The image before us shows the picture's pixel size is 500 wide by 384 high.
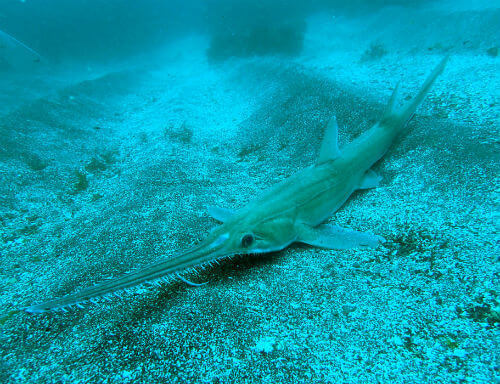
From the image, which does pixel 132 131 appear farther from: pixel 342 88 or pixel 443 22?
pixel 443 22

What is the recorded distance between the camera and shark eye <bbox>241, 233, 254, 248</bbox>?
2566mm

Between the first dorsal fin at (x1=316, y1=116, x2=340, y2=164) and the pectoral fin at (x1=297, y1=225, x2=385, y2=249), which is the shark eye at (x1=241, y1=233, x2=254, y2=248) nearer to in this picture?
the pectoral fin at (x1=297, y1=225, x2=385, y2=249)

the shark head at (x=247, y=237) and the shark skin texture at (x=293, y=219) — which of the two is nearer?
the shark skin texture at (x=293, y=219)

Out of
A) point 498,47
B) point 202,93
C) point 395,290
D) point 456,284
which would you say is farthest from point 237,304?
point 498,47

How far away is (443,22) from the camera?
11.3 meters

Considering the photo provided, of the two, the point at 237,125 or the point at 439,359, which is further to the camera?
the point at 237,125

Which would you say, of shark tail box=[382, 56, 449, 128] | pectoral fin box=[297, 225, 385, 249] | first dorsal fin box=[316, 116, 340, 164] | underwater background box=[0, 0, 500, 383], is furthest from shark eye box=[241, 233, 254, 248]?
shark tail box=[382, 56, 449, 128]

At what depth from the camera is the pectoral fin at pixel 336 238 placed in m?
2.79

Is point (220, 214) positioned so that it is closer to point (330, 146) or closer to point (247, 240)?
point (247, 240)

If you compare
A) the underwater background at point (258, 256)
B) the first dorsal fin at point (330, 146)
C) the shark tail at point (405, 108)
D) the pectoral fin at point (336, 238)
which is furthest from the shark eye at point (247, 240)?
the shark tail at point (405, 108)

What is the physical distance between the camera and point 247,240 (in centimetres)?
259

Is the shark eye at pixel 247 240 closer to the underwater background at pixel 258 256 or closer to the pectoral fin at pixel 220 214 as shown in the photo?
the underwater background at pixel 258 256

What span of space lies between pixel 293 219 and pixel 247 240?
0.65m

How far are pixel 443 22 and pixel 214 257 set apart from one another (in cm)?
1494
